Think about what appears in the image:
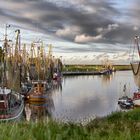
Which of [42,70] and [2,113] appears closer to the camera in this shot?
[2,113]

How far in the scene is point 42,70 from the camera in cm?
14725

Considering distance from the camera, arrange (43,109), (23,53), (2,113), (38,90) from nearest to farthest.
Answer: (2,113)
(43,109)
(38,90)
(23,53)

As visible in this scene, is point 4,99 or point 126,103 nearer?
point 4,99

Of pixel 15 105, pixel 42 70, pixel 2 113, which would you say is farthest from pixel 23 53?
pixel 2 113

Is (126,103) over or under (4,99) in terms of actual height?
under

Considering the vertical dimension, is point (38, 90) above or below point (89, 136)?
below

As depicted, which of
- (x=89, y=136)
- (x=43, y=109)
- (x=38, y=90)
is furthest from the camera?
(x=38, y=90)

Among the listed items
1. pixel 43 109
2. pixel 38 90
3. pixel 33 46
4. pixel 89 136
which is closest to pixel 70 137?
pixel 89 136

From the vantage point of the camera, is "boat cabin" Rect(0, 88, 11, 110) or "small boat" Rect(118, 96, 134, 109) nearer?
"boat cabin" Rect(0, 88, 11, 110)

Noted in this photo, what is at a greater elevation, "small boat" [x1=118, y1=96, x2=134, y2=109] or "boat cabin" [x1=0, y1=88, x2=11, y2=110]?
"boat cabin" [x1=0, y1=88, x2=11, y2=110]

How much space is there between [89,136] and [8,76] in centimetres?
7551

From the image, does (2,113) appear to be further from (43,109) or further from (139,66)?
(139,66)

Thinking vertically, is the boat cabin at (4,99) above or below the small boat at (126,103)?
above

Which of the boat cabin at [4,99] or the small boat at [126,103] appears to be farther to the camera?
the small boat at [126,103]
